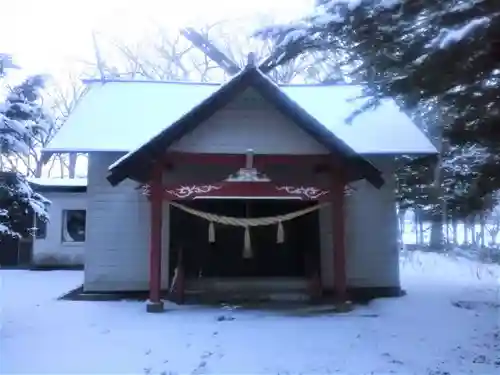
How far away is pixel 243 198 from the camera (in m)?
9.95

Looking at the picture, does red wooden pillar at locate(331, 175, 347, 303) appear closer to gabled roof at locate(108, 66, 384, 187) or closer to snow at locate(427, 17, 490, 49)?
gabled roof at locate(108, 66, 384, 187)

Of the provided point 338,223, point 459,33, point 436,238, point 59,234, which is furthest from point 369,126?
point 436,238

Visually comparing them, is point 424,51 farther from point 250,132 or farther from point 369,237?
point 369,237

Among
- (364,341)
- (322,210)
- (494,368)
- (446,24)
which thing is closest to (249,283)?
(322,210)

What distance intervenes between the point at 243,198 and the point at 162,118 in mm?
4069

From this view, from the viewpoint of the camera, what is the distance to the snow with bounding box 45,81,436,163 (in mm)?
11219

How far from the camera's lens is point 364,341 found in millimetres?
7316

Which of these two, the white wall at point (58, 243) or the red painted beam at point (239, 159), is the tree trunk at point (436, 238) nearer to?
the white wall at point (58, 243)

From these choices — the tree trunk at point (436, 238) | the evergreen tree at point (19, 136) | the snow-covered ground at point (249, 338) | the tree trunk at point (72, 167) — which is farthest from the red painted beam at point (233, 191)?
the tree trunk at point (72, 167)

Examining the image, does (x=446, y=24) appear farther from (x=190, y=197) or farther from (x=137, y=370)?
(x=190, y=197)

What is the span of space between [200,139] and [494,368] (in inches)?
250

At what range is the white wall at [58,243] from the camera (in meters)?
17.1

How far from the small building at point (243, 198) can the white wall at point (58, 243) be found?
5.12 metres

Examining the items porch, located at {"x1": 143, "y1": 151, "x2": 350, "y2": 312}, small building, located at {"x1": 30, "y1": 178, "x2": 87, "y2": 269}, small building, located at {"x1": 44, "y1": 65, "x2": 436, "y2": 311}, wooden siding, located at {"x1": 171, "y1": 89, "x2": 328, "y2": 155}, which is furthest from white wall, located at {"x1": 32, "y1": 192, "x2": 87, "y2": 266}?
wooden siding, located at {"x1": 171, "y1": 89, "x2": 328, "y2": 155}
